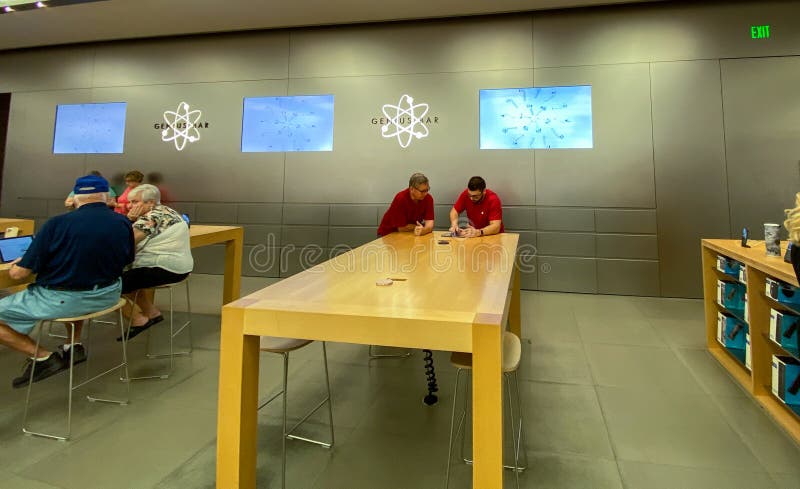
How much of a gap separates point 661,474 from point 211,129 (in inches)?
236

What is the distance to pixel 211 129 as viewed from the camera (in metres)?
5.41

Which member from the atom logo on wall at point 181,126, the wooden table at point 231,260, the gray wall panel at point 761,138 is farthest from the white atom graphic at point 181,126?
the gray wall panel at point 761,138

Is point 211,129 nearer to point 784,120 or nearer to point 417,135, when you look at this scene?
point 417,135

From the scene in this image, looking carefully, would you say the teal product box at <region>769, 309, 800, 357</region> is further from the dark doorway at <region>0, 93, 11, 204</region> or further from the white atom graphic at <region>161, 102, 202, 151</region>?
the dark doorway at <region>0, 93, 11, 204</region>

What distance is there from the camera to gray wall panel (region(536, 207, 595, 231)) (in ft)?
14.7

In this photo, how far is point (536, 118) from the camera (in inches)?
181

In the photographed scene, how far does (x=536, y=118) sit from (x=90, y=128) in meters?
6.56

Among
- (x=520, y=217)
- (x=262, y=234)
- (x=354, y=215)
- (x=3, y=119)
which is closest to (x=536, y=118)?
(x=520, y=217)

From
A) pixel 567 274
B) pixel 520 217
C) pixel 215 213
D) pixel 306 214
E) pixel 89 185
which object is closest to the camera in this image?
pixel 89 185

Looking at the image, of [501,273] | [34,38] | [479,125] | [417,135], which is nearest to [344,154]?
[417,135]

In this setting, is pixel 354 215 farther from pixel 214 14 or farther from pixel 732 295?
pixel 732 295

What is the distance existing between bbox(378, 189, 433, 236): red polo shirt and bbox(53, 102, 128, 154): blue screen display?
482cm

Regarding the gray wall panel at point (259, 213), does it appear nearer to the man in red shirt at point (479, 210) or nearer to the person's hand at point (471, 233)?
the man in red shirt at point (479, 210)

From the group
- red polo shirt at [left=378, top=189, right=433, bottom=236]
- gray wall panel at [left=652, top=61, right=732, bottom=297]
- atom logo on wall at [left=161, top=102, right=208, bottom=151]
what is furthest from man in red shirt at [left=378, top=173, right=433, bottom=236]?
atom logo on wall at [left=161, top=102, right=208, bottom=151]
